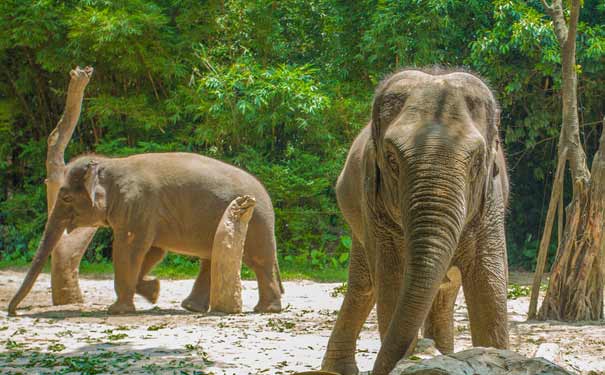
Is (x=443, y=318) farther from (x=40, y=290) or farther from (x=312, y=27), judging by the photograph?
(x=312, y=27)

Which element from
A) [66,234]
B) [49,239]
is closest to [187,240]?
[66,234]

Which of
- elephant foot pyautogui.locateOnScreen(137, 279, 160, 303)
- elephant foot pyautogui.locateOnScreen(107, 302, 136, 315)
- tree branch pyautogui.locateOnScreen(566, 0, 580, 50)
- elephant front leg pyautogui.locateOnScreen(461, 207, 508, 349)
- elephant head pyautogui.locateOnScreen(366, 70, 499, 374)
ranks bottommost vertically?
elephant foot pyautogui.locateOnScreen(107, 302, 136, 315)

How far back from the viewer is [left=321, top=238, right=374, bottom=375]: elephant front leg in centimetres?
565

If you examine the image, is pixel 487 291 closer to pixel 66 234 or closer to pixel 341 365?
pixel 341 365

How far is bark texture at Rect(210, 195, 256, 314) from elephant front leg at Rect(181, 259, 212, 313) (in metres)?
0.47

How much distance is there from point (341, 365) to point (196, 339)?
1954 millimetres

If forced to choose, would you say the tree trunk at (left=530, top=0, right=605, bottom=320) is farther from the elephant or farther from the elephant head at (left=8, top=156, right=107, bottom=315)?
the elephant head at (left=8, top=156, right=107, bottom=315)

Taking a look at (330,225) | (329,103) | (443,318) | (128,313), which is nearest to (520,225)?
(330,225)

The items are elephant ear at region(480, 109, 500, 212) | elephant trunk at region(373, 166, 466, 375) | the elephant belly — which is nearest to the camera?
elephant trunk at region(373, 166, 466, 375)

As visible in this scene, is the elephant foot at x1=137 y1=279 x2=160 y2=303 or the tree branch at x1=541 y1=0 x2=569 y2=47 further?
the elephant foot at x1=137 y1=279 x2=160 y2=303

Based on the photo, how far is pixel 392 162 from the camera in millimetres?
4117

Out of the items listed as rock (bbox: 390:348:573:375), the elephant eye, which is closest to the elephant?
the elephant eye

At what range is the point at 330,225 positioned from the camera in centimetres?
1791

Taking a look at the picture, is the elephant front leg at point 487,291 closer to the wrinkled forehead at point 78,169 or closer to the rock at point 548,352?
the rock at point 548,352
